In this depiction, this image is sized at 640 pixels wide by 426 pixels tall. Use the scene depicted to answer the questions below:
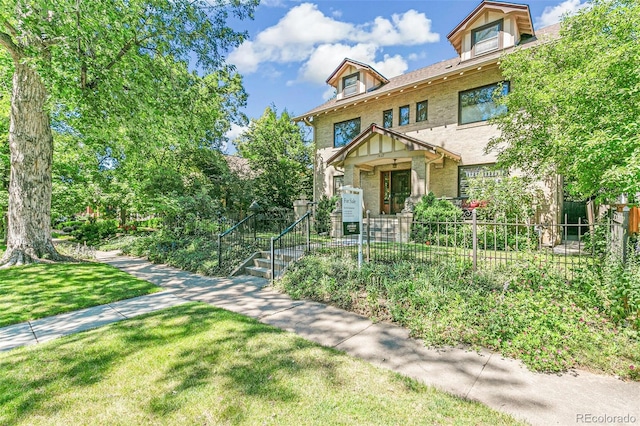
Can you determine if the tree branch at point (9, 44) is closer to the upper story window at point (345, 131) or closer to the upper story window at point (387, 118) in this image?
the upper story window at point (345, 131)

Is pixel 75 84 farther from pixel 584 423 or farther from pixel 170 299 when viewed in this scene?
pixel 584 423

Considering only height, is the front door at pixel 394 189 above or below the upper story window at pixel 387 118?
below

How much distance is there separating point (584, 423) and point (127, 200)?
1800cm

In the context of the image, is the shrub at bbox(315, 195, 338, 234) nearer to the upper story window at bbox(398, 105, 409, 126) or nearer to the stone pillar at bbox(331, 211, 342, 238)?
the stone pillar at bbox(331, 211, 342, 238)

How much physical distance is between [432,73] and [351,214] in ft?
37.5

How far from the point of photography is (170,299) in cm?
589

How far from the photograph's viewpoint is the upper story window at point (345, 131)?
16169mm

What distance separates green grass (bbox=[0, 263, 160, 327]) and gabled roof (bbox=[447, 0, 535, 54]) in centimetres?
1538

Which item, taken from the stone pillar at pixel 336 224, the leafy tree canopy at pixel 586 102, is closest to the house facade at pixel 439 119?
the leafy tree canopy at pixel 586 102

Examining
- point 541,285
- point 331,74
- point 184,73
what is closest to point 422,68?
point 331,74

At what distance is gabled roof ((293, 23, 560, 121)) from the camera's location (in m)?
11.5

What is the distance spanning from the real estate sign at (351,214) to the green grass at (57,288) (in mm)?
4532

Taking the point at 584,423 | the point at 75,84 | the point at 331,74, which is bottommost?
the point at 584,423

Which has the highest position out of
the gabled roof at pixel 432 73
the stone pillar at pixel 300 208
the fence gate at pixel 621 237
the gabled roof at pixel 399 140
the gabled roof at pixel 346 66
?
Result: the gabled roof at pixel 346 66
